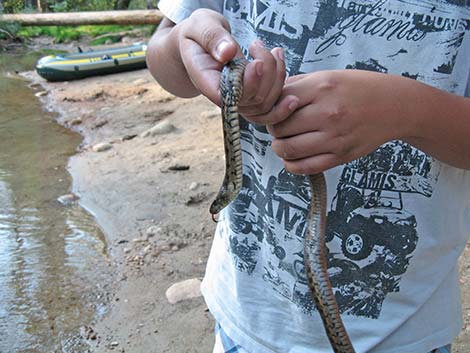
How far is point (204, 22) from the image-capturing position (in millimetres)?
919

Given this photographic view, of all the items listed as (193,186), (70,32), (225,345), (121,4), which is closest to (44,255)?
(193,186)

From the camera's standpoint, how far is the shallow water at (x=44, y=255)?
9.39ft

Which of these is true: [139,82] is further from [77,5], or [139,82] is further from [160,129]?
[77,5]

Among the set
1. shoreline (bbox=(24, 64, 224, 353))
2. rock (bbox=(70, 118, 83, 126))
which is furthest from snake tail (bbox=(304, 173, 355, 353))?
rock (bbox=(70, 118, 83, 126))

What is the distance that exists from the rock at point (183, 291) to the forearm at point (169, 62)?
1.72 m

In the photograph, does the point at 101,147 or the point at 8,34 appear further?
Answer: the point at 8,34


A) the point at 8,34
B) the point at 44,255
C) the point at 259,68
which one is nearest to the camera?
the point at 259,68

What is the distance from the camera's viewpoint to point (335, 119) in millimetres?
777

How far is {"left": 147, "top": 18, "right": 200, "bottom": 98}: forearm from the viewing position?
1119mm

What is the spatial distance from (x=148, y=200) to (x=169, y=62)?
2.99m

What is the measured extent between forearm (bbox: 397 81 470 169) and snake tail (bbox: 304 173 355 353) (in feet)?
0.55

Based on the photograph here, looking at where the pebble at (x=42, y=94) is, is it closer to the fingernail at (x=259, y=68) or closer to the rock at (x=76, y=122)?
the rock at (x=76, y=122)

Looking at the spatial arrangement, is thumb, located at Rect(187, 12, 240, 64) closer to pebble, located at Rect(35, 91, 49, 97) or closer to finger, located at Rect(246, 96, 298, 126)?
finger, located at Rect(246, 96, 298, 126)

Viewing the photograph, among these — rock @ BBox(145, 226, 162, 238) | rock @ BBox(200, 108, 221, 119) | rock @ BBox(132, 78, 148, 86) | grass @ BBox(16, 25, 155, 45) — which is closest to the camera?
rock @ BBox(145, 226, 162, 238)
